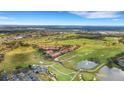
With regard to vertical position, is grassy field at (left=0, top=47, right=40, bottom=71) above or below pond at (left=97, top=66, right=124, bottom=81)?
above

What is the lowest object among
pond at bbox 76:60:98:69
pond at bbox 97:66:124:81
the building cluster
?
pond at bbox 97:66:124:81

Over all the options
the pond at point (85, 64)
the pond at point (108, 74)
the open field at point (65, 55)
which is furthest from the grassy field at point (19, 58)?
the pond at point (108, 74)

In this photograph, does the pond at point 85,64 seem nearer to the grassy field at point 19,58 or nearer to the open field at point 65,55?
the open field at point 65,55

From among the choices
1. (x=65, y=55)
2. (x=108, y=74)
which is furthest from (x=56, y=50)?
(x=108, y=74)

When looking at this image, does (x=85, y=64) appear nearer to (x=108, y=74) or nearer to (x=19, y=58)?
(x=108, y=74)

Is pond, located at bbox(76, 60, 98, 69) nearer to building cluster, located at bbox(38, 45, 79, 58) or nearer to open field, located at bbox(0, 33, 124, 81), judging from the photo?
open field, located at bbox(0, 33, 124, 81)

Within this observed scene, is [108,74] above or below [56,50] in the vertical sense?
below

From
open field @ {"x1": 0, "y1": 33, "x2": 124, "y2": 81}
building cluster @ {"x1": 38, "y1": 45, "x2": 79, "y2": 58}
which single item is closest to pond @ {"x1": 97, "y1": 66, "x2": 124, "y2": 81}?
open field @ {"x1": 0, "y1": 33, "x2": 124, "y2": 81}

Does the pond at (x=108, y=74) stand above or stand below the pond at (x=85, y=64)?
below

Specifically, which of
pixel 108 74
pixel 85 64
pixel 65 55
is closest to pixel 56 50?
pixel 65 55
